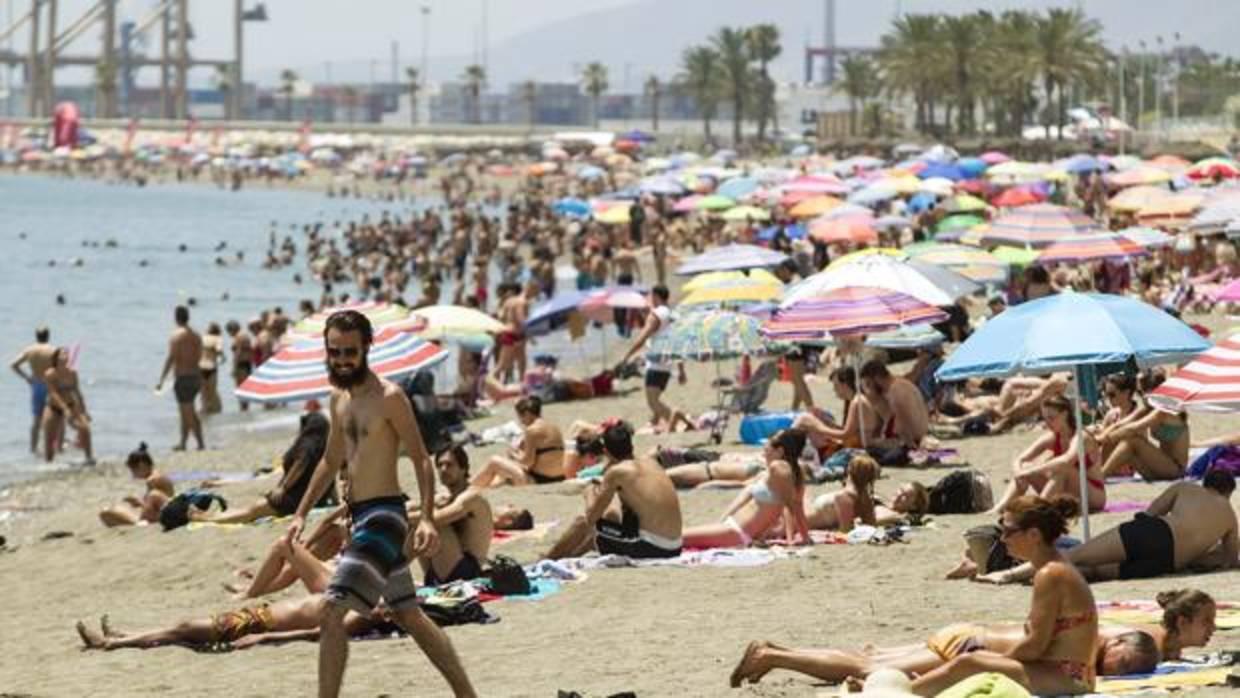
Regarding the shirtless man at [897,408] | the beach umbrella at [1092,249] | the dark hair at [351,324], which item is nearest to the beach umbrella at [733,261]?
the beach umbrella at [1092,249]

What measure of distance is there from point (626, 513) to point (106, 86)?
174237 mm

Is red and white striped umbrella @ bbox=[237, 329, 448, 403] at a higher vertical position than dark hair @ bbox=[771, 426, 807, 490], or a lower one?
higher

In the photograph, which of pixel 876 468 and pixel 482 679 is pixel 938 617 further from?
pixel 876 468

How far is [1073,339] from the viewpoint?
944cm

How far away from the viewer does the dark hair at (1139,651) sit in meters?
7.39

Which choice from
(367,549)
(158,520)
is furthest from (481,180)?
(367,549)

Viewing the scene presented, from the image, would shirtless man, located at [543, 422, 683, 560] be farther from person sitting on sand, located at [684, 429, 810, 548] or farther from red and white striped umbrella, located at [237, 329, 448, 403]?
red and white striped umbrella, located at [237, 329, 448, 403]

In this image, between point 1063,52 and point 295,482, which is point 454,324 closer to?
point 295,482

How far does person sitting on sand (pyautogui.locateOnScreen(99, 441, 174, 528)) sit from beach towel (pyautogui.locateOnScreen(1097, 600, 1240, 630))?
7208 millimetres

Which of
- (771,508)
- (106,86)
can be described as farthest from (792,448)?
(106,86)

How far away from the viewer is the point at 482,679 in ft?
27.1

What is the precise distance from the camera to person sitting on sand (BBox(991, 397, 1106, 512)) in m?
10.5

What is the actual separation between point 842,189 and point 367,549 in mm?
31254

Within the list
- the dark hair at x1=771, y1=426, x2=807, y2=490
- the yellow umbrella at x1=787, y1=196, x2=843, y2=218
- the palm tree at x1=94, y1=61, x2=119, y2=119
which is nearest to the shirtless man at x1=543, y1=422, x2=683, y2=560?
the dark hair at x1=771, y1=426, x2=807, y2=490
